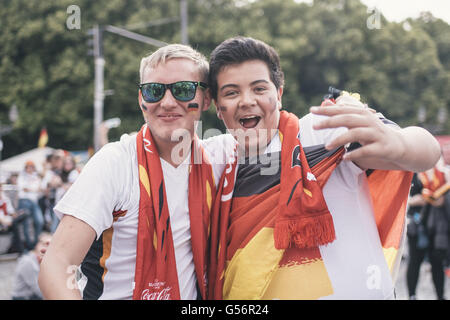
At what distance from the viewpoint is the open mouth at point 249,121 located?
6.80ft

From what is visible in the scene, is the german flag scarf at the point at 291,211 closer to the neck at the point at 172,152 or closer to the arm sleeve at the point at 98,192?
the neck at the point at 172,152

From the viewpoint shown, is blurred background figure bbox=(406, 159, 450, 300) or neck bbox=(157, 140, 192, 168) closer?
neck bbox=(157, 140, 192, 168)

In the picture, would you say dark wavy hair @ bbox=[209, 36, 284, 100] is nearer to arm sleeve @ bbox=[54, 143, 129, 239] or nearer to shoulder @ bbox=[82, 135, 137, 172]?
shoulder @ bbox=[82, 135, 137, 172]

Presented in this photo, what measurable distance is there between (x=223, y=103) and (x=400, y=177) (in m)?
0.89

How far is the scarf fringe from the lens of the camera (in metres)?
1.77

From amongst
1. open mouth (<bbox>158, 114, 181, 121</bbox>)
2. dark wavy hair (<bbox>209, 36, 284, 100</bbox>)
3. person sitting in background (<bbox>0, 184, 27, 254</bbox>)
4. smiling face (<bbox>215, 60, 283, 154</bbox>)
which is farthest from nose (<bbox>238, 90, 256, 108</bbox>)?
person sitting in background (<bbox>0, 184, 27, 254</bbox>)

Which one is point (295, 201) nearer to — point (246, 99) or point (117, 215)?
point (246, 99)

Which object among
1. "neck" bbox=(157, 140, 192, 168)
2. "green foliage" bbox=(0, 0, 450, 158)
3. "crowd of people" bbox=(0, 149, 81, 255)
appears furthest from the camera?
"green foliage" bbox=(0, 0, 450, 158)

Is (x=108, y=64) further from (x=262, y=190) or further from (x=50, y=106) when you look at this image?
(x=262, y=190)

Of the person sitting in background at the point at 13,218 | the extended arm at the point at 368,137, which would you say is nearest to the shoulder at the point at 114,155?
the extended arm at the point at 368,137

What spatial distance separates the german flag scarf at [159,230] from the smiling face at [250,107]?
31 centimetres
